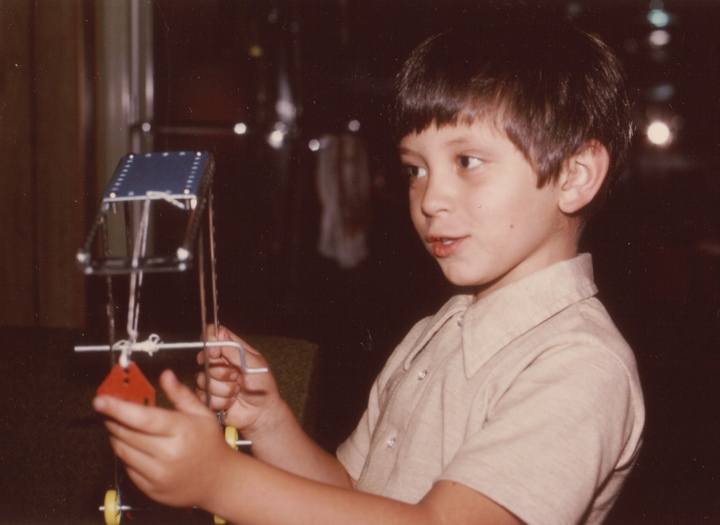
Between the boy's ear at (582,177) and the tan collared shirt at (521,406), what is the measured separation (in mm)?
70

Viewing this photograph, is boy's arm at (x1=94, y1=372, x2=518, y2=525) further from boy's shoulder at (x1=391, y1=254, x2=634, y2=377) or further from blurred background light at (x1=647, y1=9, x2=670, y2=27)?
blurred background light at (x1=647, y1=9, x2=670, y2=27)

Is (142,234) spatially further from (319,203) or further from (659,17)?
(659,17)

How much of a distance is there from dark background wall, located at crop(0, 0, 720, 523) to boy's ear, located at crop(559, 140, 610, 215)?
1.94 feet

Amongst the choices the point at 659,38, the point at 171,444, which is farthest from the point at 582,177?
the point at 659,38

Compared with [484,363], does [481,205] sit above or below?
above

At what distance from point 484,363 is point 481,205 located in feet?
0.60

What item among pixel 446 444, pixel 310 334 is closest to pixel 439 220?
pixel 446 444

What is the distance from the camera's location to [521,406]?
677 mm

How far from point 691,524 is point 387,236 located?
6.13 feet

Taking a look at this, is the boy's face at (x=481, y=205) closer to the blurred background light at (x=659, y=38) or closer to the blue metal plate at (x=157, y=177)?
the blue metal plate at (x=157, y=177)

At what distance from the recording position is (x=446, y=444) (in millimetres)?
773

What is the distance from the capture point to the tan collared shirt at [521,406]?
2.09 ft

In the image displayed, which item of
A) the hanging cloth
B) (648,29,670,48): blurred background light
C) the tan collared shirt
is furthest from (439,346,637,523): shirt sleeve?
(648,29,670,48): blurred background light

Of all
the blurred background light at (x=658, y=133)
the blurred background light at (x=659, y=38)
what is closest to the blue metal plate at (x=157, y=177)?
the blurred background light at (x=659, y=38)
